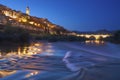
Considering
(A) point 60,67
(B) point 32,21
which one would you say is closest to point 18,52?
(A) point 60,67

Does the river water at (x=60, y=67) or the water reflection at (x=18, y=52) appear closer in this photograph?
the river water at (x=60, y=67)

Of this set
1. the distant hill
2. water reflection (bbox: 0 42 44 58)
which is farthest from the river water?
the distant hill

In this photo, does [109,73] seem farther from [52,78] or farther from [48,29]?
[48,29]

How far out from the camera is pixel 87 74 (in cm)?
903

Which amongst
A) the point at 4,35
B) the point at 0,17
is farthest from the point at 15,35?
the point at 0,17

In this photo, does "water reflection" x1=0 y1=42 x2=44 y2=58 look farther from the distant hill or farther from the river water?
the distant hill

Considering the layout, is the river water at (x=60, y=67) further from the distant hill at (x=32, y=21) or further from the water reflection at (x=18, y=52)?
the distant hill at (x=32, y=21)

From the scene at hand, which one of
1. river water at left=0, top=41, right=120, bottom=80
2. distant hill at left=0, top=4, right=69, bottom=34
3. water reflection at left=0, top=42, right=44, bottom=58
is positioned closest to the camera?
river water at left=0, top=41, right=120, bottom=80

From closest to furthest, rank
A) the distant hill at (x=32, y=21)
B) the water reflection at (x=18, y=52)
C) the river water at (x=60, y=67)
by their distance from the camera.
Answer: the river water at (x=60, y=67)
the water reflection at (x=18, y=52)
the distant hill at (x=32, y=21)

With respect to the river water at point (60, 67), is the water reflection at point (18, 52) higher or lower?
lower

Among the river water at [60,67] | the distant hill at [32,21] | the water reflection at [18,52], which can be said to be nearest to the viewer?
the river water at [60,67]

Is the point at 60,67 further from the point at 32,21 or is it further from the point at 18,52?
the point at 32,21

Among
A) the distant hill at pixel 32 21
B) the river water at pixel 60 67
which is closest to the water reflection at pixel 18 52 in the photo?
the river water at pixel 60 67

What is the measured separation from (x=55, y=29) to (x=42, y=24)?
6.54 metres
